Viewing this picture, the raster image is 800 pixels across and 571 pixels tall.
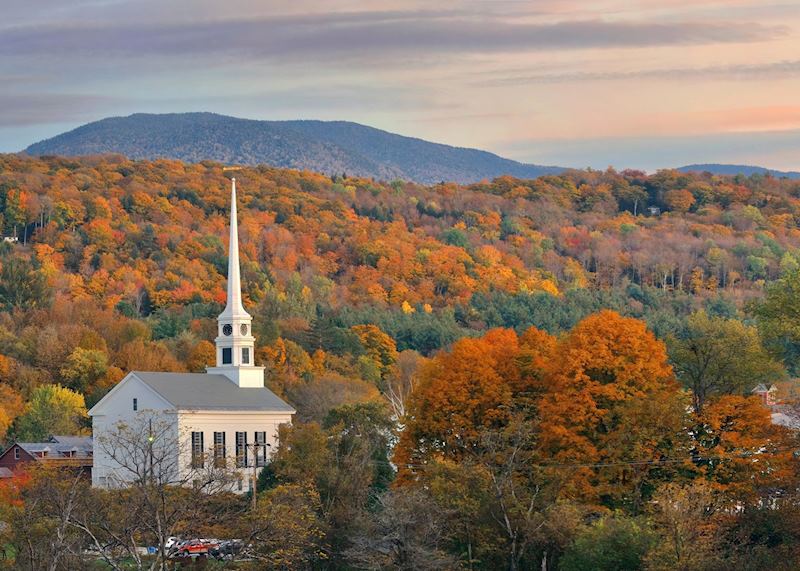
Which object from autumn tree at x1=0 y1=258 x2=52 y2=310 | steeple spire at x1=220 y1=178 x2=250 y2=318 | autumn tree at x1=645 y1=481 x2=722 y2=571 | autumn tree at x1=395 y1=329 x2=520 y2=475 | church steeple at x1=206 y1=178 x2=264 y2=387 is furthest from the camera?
autumn tree at x1=0 y1=258 x2=52 y2=310

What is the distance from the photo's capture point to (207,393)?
326 feet

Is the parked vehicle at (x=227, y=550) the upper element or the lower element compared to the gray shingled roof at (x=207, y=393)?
lower

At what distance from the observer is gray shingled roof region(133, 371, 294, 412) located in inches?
3794

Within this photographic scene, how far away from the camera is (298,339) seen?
465 ft

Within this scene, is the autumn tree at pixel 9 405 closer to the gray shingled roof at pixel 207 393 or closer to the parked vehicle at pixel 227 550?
the gray shingled roof at pixel 207 393

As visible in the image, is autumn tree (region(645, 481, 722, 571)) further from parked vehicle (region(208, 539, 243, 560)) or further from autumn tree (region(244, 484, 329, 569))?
parked vehicle (region(208, 539, 243, 560))

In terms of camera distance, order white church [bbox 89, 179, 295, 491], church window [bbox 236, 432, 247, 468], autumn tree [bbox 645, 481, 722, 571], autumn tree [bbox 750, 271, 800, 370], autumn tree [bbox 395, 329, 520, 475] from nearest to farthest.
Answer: autumn tree [bbox 645, 481, 722, 571] → autumn tree [bbox 750, 271, 800, 370] → autumn tree [bbox 395, 329, 520, 475] → white church [bbox 89, 179, 295, 491] → church window [bbox 236, 432, 247, 468]

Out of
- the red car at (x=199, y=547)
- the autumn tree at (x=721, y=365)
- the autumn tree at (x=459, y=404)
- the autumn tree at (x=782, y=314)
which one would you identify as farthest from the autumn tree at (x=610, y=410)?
the red car at (x=199, y=547)

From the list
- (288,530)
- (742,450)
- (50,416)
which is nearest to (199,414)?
(50,416)

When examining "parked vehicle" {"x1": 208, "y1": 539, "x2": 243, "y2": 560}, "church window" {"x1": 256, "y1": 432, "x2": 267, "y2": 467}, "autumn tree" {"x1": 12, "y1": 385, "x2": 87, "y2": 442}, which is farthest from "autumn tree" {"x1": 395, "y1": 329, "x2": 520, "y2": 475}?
"autumn tree" {"x1": 12, "y1": 385, "x2": 87, "y2": 442}

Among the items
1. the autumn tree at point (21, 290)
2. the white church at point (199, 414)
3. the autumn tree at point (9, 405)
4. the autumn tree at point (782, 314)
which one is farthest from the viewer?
the autumn tree at point (21, 290)

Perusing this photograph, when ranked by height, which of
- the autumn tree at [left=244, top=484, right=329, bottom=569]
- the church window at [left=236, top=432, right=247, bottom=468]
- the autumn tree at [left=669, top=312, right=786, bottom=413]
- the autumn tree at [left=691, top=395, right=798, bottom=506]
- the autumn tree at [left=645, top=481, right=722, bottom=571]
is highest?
the autumn tree at [left=669, top=312, right=786, bottom=413]

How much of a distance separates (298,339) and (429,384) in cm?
5873

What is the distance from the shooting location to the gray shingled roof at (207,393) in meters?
96.4
